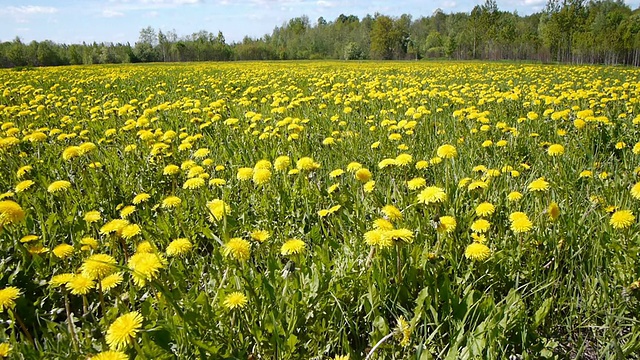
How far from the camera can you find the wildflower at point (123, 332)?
1191 mm

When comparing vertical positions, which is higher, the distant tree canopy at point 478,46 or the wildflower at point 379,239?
the distant tree canopy at point 478,46

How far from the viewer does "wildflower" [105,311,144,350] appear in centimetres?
119

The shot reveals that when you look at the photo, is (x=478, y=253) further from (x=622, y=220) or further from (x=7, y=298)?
(x=7, y=298)

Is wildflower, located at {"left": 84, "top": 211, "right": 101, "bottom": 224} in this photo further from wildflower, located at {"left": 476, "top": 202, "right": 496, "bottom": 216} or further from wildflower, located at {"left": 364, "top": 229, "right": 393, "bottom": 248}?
wildflower, located at {"left": 476, "top": 202, "right": 496, "bottom": 216}

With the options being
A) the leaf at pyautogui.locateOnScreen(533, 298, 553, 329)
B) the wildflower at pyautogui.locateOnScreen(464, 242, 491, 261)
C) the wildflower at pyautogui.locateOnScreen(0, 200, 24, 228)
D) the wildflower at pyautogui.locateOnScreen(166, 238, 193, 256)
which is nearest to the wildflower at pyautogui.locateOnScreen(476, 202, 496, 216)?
the wildflower at pyautogui.locateOnScreen(464, 242, 491, 261)

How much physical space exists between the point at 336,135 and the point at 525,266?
255 cm

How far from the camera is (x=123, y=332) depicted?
1.21m

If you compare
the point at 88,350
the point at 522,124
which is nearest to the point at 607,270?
the point at 88,350

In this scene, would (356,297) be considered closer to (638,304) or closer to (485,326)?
(485,326)

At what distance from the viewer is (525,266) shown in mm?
1929

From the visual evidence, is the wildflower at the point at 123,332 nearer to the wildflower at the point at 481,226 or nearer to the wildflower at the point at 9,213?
the wildflower at the point at 9,213

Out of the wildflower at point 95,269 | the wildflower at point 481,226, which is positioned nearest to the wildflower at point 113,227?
the wildflower at point 95,269

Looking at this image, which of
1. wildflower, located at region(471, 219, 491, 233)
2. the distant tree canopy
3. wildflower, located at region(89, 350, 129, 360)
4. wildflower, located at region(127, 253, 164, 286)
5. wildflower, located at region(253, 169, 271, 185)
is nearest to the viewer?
wildflower, located at region(89, 350, 129, 360)

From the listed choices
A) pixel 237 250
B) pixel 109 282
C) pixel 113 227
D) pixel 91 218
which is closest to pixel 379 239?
pixel 237 250
